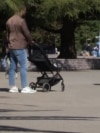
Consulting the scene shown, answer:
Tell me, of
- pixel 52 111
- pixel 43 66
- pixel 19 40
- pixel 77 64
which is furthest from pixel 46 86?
pixel 77 64

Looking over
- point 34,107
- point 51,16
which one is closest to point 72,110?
point 34,107

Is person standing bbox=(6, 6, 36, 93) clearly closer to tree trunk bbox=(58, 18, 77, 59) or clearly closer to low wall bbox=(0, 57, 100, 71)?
low wall bbox=(0, 57, 100, 71)

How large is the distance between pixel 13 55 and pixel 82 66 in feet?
48.6

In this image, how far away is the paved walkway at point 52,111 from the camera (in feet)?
32.4

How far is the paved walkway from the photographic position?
987cm

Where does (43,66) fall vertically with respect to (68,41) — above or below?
above

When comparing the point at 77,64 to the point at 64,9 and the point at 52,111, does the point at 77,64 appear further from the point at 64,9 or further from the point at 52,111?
the point at 52,111

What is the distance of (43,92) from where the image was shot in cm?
1644

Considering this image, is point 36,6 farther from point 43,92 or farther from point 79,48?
point 79,48

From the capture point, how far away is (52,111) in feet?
40.2

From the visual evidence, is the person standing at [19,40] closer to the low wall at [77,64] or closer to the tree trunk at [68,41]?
the low wall at [77,64]

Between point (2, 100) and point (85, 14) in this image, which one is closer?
point (2, 100)

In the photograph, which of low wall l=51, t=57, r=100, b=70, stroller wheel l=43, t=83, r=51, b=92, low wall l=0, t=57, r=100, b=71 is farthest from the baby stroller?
low wall l=51, t=57, r=100, b=70

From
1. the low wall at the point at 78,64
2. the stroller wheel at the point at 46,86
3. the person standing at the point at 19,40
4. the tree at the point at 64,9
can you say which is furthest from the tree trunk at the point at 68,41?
the person standing at the point at 19,40
